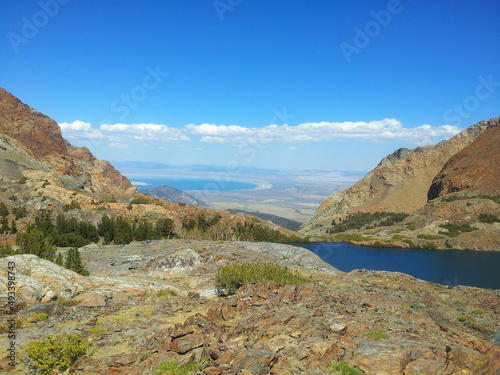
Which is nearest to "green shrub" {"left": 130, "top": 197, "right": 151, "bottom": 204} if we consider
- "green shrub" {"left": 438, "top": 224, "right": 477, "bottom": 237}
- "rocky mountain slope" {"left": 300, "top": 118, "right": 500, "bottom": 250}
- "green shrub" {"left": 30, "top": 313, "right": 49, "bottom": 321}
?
"green shrub" {"left": 30, "top": 313, "right": 49, "bottom": 321}

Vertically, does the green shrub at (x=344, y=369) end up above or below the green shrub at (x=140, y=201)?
below

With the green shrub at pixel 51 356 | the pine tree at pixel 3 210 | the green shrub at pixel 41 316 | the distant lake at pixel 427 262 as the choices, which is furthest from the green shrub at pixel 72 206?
the green shrub at pixel 51 356

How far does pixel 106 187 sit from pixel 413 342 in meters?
107

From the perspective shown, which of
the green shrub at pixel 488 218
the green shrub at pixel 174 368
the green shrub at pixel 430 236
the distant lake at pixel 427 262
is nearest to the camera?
the green shrub at pixel 174 368

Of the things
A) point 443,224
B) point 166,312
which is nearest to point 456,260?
point 443,224

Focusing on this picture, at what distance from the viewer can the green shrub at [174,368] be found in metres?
7.00

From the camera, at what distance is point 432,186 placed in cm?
11906

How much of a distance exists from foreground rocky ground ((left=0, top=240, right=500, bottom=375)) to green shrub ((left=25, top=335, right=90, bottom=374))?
215mm

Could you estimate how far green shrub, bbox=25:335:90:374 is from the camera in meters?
7.20

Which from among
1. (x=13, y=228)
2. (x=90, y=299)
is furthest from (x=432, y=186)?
(x=90, y=299)

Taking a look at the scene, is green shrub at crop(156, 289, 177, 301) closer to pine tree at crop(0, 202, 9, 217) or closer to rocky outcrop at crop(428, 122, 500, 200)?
pine tree at crop(0, 202, 9, 217)

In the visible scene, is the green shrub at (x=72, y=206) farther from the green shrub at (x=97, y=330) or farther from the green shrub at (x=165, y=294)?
the green shrub at (x=97, y=330)

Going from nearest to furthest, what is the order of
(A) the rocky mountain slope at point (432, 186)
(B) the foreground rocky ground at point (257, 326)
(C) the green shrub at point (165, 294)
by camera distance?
(B) the foreground rocky ground at point (257, 326)
(C) the green shrub at point (165, 294)
(A) the rocky mountain slope at point (432, 186)

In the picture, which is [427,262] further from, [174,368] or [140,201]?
[174,368]
